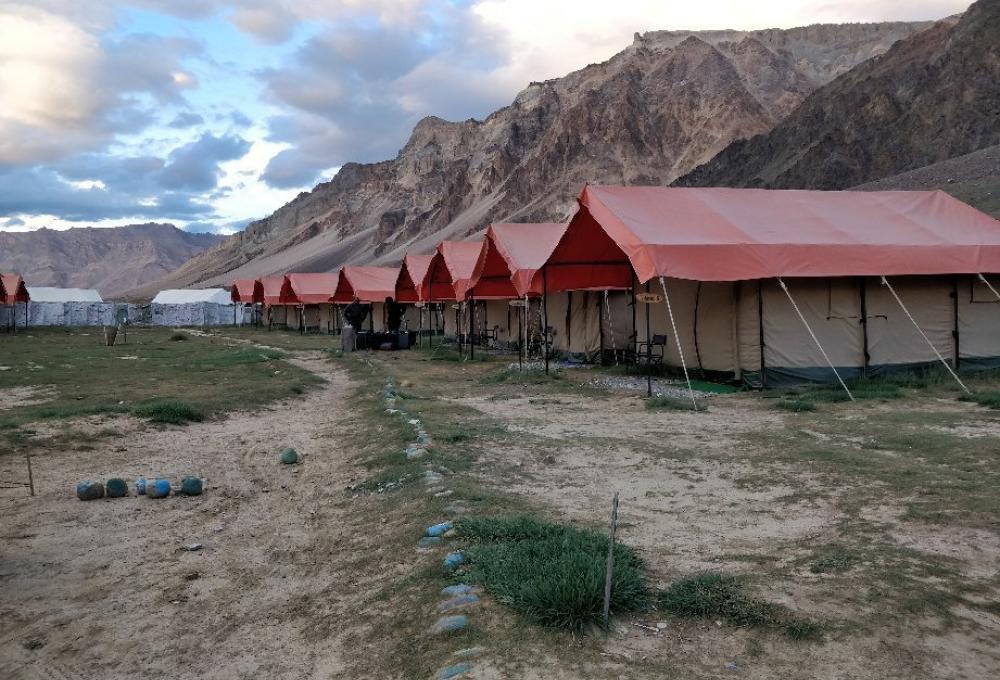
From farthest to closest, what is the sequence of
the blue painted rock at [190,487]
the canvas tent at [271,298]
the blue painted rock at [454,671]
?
the canvas tent at [271,298], the blue painted rock at [190,487], the blue painted rock at [454,671]

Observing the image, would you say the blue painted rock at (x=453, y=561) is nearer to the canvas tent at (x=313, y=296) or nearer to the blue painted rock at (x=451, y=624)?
the blue painted rock at (x=451, y=624)

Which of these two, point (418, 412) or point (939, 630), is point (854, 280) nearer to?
point (418, 412)

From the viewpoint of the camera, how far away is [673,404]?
11.1 meters

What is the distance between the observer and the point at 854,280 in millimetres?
13211

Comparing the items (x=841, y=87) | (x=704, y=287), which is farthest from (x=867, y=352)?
(x=841, y=87)

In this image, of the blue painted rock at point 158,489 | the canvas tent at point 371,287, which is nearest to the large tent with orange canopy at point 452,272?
the canvas tent at point 371,287

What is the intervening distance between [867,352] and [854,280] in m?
1.24

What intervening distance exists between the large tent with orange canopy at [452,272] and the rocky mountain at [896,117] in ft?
136

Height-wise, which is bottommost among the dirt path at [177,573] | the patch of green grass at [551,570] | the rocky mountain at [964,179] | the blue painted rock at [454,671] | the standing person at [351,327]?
the dirt path at [177,573]

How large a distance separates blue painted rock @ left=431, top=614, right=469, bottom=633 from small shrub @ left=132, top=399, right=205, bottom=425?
801 cm

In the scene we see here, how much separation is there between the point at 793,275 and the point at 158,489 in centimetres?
964

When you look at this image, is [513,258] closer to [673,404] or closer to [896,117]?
[673,404]

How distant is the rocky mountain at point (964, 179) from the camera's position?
3550 centimetres

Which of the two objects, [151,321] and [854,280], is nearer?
[854,280]
